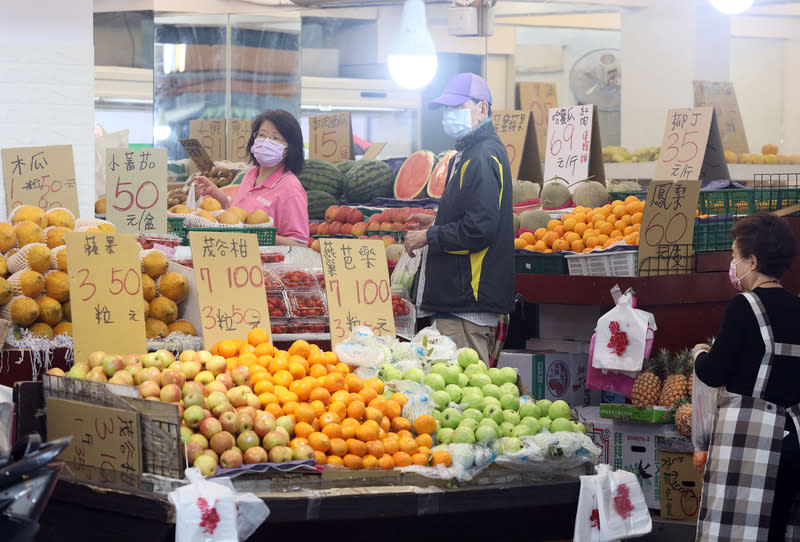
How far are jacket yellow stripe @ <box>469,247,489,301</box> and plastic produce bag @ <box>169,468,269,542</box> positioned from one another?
2.05 meters

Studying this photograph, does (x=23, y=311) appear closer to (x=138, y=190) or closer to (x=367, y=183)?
(x=138, y=190)

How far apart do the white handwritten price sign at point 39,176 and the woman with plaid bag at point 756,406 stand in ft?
9.51

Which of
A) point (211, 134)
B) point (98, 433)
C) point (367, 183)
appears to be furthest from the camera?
point (211, 134)

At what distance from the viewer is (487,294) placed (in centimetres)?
466

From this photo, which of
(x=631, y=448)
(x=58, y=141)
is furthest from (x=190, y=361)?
(x=631, y=448)

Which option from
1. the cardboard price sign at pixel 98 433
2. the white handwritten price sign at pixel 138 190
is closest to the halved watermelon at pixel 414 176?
the white handwritten price sign at pixel 138 190

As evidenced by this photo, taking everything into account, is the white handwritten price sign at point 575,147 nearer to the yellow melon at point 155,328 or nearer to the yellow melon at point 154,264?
the yellow melon at point 154,264

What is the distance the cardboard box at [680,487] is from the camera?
14.9ft

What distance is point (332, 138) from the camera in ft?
29.5

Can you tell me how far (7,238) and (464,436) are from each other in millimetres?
1816

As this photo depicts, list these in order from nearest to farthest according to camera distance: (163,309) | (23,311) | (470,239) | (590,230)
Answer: (23,311), (163,309), (470,239), (590,230)

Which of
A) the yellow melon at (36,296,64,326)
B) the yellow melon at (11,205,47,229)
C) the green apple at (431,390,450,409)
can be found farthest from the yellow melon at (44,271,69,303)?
the green apple at (431,390,450,409)

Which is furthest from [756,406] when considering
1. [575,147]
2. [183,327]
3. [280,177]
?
[575,147]

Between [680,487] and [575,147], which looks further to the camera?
[575,147]
